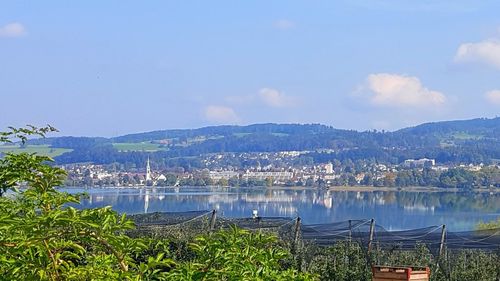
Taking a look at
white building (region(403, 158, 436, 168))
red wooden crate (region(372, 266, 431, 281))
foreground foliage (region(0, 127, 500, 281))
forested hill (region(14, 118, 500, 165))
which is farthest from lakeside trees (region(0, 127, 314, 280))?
white building (region(403, 158, 436, 168))

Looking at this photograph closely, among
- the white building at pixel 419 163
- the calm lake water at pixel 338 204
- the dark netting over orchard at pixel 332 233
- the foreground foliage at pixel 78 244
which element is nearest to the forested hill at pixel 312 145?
the white building at pixel 419 163

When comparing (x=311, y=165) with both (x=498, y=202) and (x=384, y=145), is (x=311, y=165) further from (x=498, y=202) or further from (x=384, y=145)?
(x=498, y=202)

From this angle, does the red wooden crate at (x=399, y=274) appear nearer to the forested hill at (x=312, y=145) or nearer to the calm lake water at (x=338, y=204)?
the calm lake water at (x=338, y=204)

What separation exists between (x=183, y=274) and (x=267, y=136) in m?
190

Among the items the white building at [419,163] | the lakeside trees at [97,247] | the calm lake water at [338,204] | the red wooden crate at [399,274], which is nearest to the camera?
the lakeside trees at [97,247]

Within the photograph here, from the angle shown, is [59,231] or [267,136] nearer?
[59,231]

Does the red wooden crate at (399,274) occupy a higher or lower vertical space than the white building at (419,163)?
lower

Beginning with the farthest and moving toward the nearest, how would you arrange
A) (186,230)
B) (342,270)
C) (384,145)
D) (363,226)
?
(384,145)
(363,226)
(186,230)
(342,270)

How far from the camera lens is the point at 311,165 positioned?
547ft

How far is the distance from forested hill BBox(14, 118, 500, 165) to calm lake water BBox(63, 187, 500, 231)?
28.8 metres

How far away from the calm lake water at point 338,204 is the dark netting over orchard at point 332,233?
3680 centimetres

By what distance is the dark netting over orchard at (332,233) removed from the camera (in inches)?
703

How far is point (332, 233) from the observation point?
20469 millimetres

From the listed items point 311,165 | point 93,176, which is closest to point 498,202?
point 93,176
